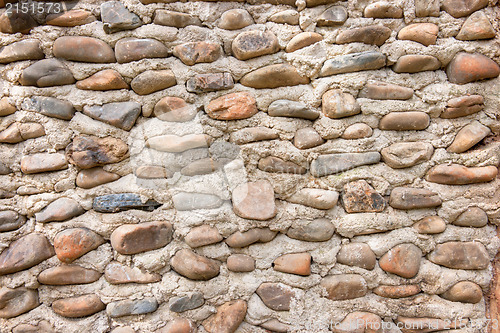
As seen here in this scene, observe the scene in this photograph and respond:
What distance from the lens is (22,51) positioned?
3.85 feet

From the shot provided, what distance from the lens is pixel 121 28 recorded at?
3.96ft

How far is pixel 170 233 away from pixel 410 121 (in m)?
1.04

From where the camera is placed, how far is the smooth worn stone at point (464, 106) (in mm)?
1208

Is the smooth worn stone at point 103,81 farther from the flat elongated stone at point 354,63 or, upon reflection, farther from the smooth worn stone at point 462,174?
the smooth worn stone at point 462,174

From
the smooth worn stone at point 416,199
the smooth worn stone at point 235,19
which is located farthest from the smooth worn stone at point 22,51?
the smooth worn stone at point 416,199

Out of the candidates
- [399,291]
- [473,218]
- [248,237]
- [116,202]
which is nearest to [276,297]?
[248,237]

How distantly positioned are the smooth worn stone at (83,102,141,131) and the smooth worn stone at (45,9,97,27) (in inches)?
12.9

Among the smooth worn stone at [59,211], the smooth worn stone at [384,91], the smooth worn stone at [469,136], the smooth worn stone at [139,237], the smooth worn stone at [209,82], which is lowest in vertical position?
the smooth worn stone at [139,237]

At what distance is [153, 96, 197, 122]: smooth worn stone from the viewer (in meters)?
1.22

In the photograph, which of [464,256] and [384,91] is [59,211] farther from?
[464,256]

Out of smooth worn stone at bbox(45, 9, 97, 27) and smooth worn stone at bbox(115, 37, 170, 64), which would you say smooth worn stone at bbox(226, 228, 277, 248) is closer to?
smooth worn stone at bbox(115, 37, 170, 64)

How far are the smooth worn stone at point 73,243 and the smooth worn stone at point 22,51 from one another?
0.68 m

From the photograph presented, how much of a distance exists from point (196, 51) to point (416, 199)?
41.0 inches

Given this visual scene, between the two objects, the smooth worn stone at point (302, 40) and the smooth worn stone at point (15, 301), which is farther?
the smooth worn stone at point (302, 40)
